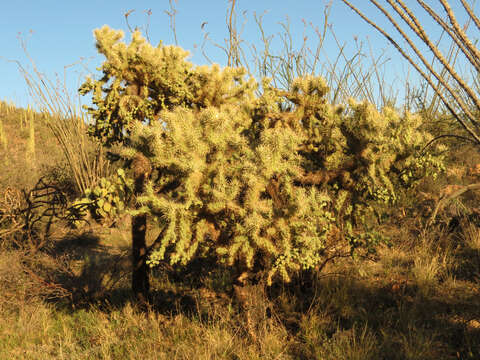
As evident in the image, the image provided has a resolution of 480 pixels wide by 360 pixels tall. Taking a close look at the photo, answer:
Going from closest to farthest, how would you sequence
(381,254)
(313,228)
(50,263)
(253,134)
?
(313,228) < (253,134) < (50,263) < (381,254)

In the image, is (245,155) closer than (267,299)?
Yes

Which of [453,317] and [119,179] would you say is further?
[453,317]

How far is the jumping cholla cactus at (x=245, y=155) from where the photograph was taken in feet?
6.91

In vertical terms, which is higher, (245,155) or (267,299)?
(245,155)

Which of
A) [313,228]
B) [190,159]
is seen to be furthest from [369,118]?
[190,159]

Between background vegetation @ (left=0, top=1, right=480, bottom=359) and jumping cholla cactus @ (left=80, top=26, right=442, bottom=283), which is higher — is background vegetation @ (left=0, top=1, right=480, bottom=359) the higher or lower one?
the lower one

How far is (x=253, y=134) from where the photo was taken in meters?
2.76

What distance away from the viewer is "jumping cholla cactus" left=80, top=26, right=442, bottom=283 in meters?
2.11

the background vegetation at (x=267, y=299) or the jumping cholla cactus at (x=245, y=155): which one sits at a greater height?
the jumping cholla cactus at (x=245, y=155)

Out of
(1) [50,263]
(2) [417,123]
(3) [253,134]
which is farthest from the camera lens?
(1) [50,263]

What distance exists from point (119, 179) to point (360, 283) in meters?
2.52

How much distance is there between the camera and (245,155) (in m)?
2.17

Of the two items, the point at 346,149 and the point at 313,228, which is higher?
the point at 346,149

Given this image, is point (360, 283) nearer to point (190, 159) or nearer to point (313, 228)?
point (313, 228)
